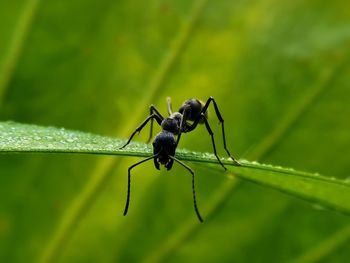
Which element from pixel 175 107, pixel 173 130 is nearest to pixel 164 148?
pixel 173 130

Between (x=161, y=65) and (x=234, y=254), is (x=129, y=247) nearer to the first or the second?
(x=234, y=254)

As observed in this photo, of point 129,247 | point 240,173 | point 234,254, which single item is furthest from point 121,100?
point 240,173

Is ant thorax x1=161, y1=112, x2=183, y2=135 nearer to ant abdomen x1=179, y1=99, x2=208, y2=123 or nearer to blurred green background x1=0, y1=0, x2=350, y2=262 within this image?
ant abdomen x1=179, y1=99, x2=208, y2=123

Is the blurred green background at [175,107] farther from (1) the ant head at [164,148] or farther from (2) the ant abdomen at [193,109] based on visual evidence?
(1) the ant head at [164,148]

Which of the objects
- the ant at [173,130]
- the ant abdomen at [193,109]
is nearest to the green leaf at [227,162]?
the ant at [173,130]

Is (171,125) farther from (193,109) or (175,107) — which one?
(175,107)
